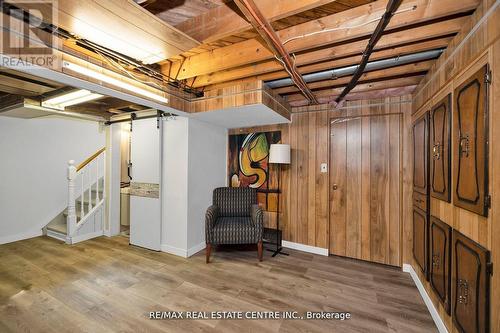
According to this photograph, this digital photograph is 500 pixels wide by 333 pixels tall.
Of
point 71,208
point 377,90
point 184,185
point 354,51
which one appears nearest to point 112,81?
point 184,185

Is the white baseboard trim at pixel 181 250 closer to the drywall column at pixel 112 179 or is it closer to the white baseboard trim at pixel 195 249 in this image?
the white baseboard trim at pixel 195 249

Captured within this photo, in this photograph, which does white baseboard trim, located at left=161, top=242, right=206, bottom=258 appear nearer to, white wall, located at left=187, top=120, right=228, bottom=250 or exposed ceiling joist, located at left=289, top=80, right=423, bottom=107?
white wall, located at left=187, top=120, right=228, bottom=250

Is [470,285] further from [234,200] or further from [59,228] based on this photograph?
[59,228]

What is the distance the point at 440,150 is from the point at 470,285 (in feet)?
3.41

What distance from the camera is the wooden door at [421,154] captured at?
210 centimetres

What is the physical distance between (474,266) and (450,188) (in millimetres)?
592

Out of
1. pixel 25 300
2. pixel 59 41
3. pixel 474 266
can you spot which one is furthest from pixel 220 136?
pixel 474 266

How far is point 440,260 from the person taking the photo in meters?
1.76

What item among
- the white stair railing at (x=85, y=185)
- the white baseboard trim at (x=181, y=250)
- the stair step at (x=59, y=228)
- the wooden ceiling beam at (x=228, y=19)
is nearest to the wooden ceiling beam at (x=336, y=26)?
the wooden ceiling beam at (x=228, y=19)

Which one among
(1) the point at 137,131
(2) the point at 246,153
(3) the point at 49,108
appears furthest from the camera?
(2) the point at 246,153

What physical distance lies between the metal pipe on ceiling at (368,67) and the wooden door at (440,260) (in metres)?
1.51

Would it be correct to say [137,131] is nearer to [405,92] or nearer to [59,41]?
[59,41]

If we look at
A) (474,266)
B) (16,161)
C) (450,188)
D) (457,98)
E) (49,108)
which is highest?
(49,108)

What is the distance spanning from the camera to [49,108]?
3043 millimetres
